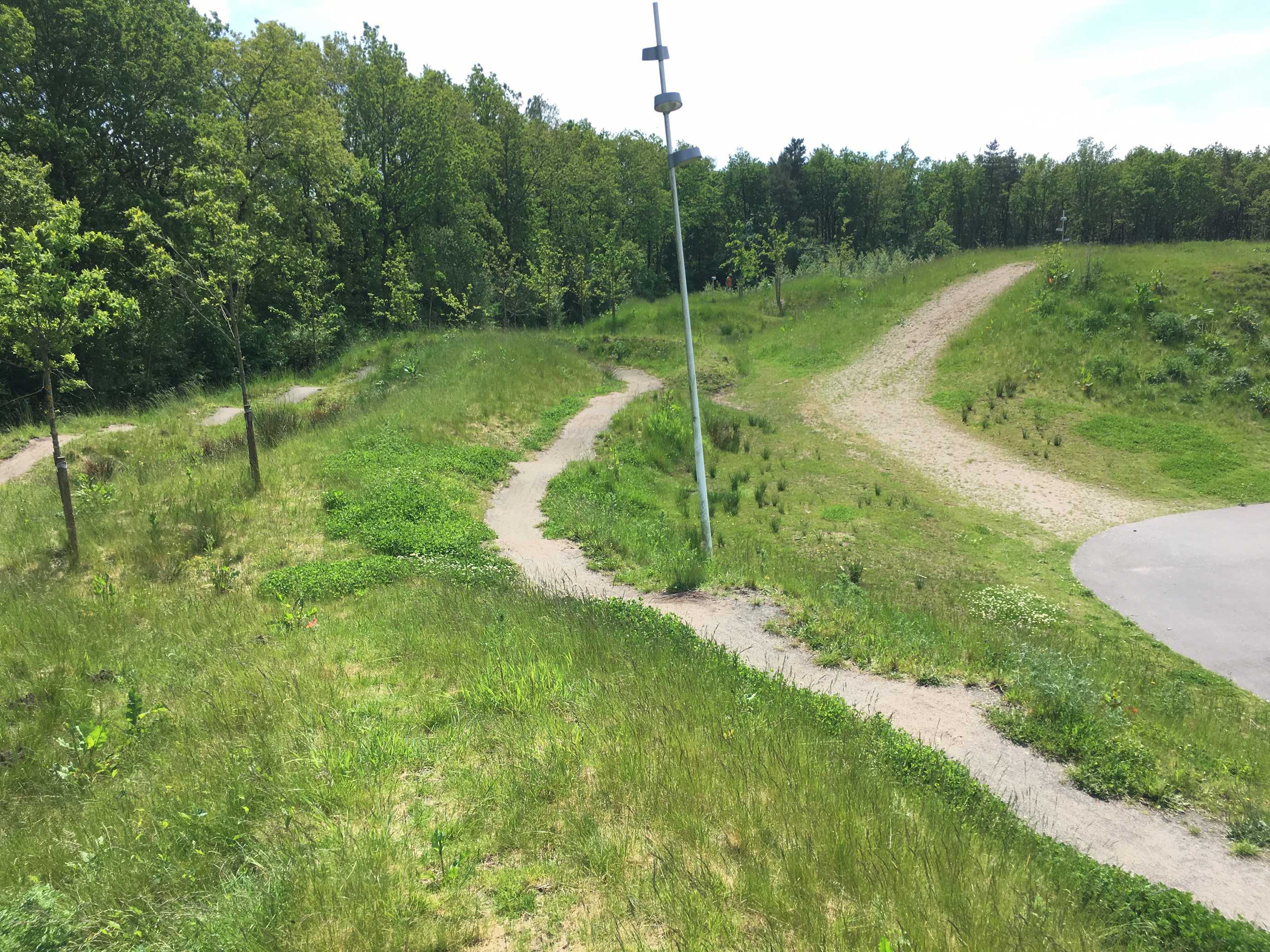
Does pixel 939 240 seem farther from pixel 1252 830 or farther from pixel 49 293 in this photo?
pixel 49 293

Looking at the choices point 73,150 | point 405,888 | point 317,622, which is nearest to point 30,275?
point 317,622

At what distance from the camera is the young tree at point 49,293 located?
8.65 meters

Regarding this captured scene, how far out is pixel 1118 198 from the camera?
2411 inches

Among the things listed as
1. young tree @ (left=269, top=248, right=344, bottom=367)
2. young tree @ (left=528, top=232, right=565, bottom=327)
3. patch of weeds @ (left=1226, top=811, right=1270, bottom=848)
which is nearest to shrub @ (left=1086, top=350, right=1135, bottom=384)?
patch of weeds @ (left=1226, top=811, right=1270, bottom=848)

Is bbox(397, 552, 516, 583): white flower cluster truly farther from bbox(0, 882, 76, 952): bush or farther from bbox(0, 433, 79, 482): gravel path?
bbox(0, 433, 79, 482): gravel path

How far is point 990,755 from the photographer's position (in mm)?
6070

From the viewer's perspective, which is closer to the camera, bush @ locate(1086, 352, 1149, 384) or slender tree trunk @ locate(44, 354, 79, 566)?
slender tree trunk @ locate(44, 354, 79, 566)

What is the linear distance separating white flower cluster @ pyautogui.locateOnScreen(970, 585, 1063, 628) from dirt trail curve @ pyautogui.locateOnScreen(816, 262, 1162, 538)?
14.5ft

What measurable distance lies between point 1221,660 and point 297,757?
1212cm

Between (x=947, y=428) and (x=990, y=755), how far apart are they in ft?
60.1

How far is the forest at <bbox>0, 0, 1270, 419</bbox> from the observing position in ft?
38.2

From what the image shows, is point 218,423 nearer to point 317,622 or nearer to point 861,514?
point 317,622

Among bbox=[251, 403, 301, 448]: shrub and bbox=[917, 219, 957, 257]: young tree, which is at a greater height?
bbox=[917, 219, 957, 257]: young tree

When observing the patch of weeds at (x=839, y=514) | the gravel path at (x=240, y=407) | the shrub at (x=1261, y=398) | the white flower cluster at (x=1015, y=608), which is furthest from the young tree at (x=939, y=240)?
the white flower cluster at (x=1015, y=608)
